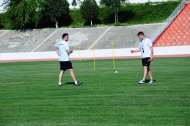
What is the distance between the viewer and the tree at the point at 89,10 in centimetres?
6800

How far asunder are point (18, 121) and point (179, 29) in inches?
1618

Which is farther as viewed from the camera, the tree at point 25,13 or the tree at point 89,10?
the tree at point 25,13

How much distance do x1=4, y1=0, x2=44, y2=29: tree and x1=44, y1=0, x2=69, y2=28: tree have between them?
137 cm

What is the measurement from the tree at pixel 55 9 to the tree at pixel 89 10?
3.71 m

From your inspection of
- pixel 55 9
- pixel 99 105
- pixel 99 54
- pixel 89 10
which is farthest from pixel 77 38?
pixel 99 105

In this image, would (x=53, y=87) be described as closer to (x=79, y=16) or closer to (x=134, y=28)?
(x=134, y=28)

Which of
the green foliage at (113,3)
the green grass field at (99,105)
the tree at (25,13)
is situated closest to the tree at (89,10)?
the green foliage at (113,3)

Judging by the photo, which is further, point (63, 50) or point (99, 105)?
point (63, 50)

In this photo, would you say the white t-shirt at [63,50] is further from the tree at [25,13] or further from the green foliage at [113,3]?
the tree at [25,13]

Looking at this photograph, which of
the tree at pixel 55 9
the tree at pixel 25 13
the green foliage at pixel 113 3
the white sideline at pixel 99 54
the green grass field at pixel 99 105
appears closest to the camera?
the green grass field at pixel 99 105

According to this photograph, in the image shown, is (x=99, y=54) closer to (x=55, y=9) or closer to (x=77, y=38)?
(x=77, y=38)

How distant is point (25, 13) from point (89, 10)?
436 inches

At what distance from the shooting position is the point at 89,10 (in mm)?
68375

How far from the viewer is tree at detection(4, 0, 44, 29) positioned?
229 ft
